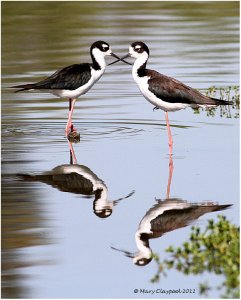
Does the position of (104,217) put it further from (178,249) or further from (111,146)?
(111,146)

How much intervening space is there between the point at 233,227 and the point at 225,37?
14705 mm

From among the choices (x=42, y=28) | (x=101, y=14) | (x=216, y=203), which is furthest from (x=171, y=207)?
(x=101, y=14)

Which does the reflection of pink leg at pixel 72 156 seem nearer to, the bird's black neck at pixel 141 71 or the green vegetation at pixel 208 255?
the bird's black neck at pixel 141 71

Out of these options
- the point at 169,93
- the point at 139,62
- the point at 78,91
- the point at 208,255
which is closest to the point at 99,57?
the point at 78,91

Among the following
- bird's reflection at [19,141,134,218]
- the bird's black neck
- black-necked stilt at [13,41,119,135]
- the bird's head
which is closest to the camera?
bird's reflection at [19,141,134,218]

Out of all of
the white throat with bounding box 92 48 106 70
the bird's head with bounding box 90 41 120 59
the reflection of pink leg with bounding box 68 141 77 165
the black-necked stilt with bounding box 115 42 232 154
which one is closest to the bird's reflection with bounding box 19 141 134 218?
the reflection of pink leg with bounding box 68 141 77 165

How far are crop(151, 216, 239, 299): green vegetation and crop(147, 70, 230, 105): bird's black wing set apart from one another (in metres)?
4.18

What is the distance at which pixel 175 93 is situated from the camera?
1255cm

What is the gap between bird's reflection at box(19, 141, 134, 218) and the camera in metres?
10.0

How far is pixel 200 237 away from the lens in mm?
8281

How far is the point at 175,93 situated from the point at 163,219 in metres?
3.51

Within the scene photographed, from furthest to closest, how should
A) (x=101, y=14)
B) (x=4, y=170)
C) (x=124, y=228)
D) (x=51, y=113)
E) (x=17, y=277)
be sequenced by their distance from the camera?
(x=101, y=14) < (x=51, y=113) < (x=4, y=170) < (x=124, y=228) < (x=17, y=277)

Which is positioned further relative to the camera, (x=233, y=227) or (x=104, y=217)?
(x=104, y=217)

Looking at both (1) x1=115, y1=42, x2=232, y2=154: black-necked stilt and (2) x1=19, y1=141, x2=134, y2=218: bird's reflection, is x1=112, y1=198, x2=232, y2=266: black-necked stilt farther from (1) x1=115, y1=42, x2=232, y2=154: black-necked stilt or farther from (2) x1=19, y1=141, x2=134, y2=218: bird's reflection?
(1) x1=115, y1=42, x2=232, y2=154: black-necked stilt
